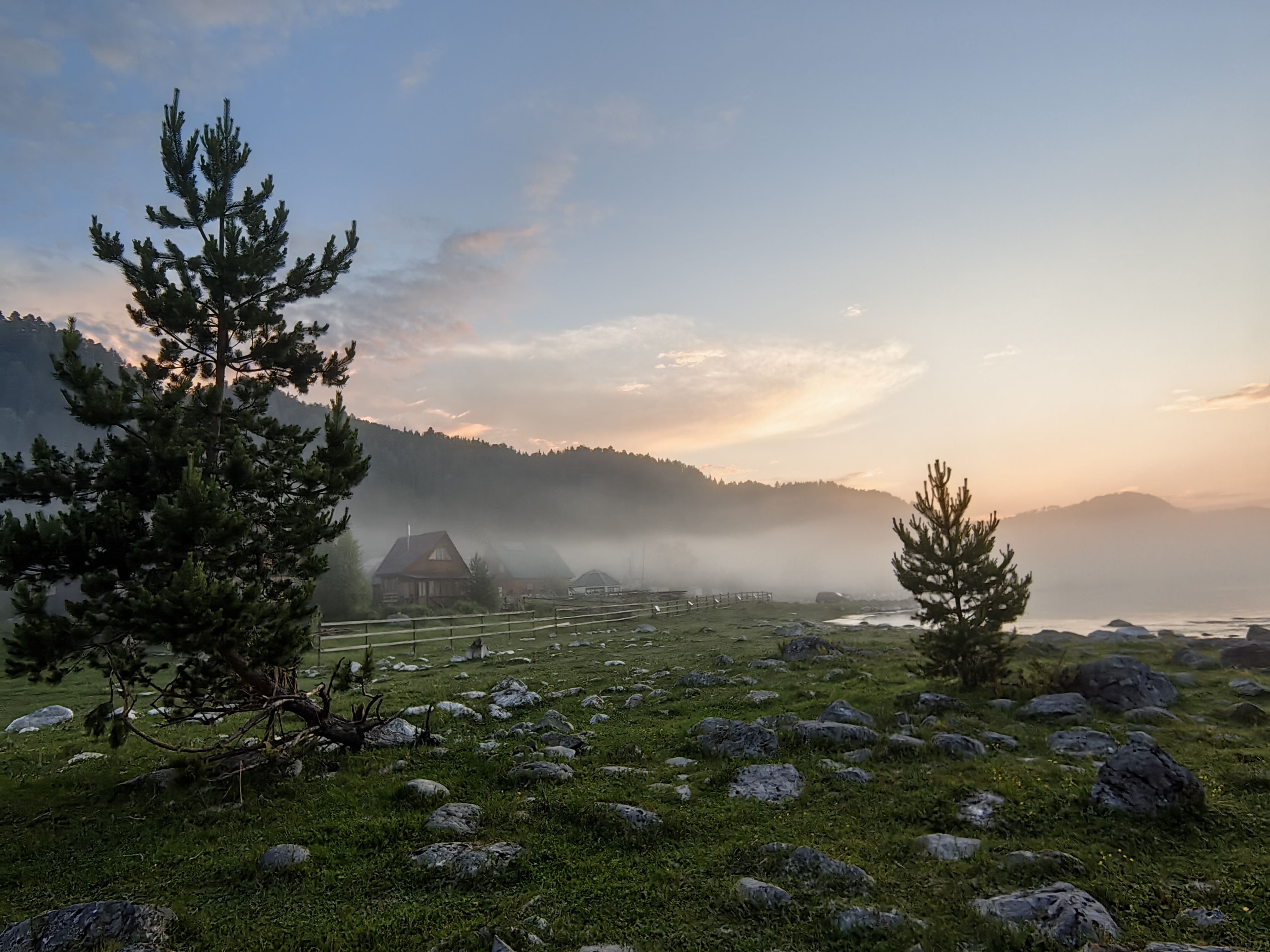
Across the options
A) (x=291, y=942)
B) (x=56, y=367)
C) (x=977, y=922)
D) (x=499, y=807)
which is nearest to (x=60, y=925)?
(x=291, y=942)

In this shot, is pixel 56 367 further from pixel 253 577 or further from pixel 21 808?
pixel 21 808

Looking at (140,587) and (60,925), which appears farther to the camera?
(140,587)

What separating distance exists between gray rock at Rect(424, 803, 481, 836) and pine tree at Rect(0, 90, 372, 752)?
139 inches

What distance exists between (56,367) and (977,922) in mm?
15151

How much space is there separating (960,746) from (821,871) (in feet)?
20.2

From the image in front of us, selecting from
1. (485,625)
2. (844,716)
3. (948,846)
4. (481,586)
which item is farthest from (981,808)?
(481,586)

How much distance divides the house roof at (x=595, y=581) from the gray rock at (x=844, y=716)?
286 feet

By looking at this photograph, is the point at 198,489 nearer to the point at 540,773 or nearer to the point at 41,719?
the point at 540,773

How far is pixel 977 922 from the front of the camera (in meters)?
6.34

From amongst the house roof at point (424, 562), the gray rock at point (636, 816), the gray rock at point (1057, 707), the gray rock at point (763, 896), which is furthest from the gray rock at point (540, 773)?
the house roof at point (424, 562)

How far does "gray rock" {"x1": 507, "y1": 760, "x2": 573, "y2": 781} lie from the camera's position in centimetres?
1107

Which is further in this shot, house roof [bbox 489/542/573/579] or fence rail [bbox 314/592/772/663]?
house roof [bbox 489/542/573/579]

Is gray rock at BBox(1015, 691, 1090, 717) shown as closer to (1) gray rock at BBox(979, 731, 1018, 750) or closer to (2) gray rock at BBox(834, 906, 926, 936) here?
(1) gray rock at BBox(979, 731, 1018, 750)

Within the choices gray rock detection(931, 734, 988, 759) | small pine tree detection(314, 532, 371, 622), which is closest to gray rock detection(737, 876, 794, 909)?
gray rock detection(931, 734, 988, 759)
